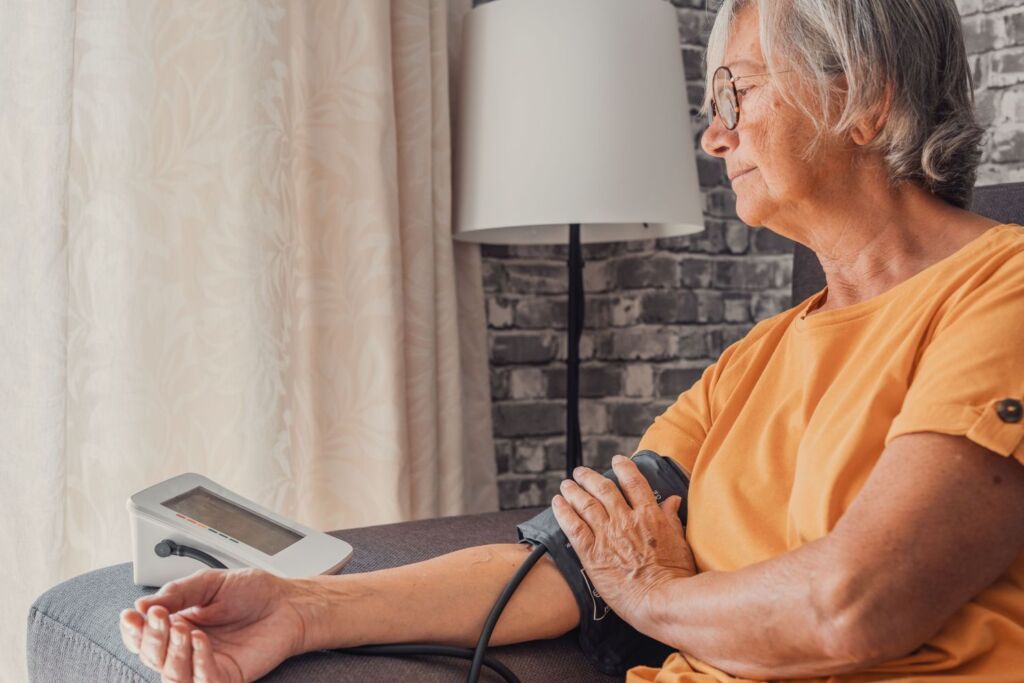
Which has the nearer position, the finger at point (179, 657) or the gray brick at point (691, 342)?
the finger at point (179, 657)

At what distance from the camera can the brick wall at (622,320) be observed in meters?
2.37

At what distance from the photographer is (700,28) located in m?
2.44

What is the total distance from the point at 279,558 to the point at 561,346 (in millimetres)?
1340

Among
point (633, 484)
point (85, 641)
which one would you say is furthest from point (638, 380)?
point (85, 641)

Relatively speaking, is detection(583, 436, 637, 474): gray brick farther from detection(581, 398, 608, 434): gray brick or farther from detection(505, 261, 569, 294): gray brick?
detection(505, 261, 569, 294): gray brick

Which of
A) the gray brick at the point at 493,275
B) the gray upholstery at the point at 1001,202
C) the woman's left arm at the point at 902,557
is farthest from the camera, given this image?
the gray brick at the point at 493,275

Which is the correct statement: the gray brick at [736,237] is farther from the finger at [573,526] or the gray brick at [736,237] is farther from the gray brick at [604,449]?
the finger at [573,526]

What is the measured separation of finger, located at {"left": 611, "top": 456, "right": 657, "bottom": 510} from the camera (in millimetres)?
1153

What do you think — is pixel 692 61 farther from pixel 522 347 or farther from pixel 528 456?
pixel 528 456

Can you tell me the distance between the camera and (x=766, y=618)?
0.90 metres

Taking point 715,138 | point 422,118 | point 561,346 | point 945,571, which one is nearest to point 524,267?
point 561,346

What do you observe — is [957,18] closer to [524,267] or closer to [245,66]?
[245,66]

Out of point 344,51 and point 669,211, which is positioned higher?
point 344,51

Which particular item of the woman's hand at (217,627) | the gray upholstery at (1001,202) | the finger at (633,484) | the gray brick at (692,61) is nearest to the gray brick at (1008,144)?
the gray upholstery at (1001,202)
